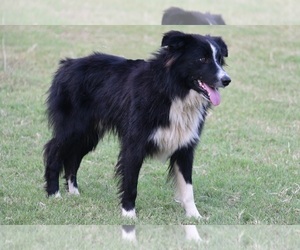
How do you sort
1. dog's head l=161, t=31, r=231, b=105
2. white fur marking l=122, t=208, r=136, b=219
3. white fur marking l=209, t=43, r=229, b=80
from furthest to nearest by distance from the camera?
white fur marking l=122, t=208, r=136, b=219, dog's head l=161, t=31, r=231, b=105, white fur marking l=209, t=43, r=229, b=80

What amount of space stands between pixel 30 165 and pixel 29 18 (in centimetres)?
163

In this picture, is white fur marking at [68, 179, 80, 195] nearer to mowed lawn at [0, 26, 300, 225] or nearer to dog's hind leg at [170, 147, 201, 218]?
mowed lawn at [0, 26, 300, 225]

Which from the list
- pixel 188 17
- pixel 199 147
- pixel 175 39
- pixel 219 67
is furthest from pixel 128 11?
pixel 199 147

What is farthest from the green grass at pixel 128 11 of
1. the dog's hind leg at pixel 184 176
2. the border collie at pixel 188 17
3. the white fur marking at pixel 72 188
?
the white fur marking at pixel 72 188

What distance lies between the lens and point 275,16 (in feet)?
19.0

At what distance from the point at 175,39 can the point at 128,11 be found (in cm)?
65

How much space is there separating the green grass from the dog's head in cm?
52

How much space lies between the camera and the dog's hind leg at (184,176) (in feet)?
17.9

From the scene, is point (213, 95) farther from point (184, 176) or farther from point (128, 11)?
point (128, 11)

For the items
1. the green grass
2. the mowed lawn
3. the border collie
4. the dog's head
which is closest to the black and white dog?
the dog's head

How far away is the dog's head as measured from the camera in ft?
16.8

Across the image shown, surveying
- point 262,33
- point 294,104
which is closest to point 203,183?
point 294,104

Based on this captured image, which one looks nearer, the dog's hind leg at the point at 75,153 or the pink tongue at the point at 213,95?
the pink tongue at the point at 213,95

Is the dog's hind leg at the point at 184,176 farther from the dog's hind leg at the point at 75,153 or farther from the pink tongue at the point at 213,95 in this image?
the dog's hind leg at the point at 75,153
